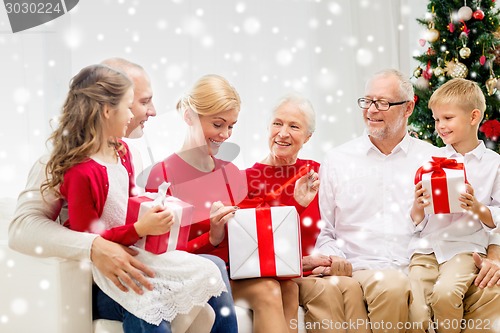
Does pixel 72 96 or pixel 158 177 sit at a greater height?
pixel 72 96

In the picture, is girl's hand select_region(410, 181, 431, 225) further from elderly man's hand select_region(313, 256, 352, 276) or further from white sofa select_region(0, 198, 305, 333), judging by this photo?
white sofa select_region(0, 198, 305, 333)

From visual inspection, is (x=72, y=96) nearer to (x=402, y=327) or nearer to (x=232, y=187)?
(x=232, y=187)

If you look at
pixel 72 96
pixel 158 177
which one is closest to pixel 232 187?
pixel 158 177

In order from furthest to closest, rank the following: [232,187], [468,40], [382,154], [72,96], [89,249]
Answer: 1. [468,40]
2. [382,154]
3. [232,187]
4. [72,96]
5. [89,249]

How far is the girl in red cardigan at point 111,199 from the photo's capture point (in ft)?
7.29

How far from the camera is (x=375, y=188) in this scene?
3168mm

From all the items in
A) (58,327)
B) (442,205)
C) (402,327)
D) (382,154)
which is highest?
(382,154)

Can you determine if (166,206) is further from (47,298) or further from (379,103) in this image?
(379,103)

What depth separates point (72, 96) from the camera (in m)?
2.38

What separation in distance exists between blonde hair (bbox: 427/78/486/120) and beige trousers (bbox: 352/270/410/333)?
0.89 metres

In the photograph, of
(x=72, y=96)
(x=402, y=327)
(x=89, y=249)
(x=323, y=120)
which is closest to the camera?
(x=89, y=249)

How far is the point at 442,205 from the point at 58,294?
1.60 meters

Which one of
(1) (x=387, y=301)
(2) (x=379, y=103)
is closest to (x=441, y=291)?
(1) (x=387, y=301)

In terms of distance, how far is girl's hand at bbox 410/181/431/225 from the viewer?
2873 mm
